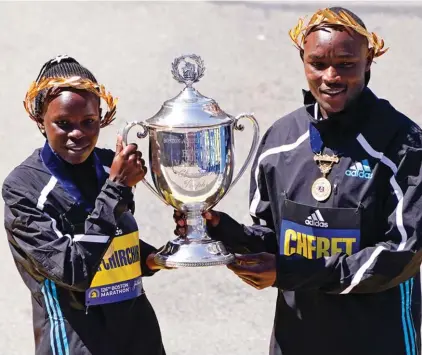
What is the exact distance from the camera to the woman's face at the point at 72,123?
3.71 meters

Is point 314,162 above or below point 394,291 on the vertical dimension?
above

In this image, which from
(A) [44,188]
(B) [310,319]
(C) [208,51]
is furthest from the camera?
(C) [208,51]

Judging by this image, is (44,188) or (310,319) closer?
(44,188)

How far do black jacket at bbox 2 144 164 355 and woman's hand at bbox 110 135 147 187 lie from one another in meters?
0.03

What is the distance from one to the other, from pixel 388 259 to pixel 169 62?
475cm

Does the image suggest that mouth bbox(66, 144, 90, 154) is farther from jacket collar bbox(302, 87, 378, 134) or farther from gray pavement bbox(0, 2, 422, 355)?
gray pavement bbox(0, 2, 422, 355)

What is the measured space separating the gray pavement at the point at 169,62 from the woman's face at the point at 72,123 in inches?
117

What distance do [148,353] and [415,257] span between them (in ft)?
3.31

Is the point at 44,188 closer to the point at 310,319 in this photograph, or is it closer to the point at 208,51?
the point at 310,319

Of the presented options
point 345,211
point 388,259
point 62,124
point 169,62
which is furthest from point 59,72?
point 169,62

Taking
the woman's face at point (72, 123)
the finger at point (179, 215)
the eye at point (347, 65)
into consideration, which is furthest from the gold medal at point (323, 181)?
the woman's face at point (72, 123)

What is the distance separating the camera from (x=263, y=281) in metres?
3.83

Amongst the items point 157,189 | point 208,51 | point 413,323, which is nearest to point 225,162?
point 157,189

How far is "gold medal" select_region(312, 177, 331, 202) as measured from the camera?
12.6ft
